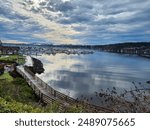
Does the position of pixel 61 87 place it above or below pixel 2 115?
below

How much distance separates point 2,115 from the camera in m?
5.01

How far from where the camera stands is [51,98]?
16.4 meters

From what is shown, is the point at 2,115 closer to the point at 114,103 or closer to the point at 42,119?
the point at 42,119

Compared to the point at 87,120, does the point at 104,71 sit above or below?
below

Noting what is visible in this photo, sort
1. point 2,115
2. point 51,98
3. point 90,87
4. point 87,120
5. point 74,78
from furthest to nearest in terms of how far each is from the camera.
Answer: point 74,78 → point 90,87 → point 51,98 → point 2,115 → point 87,120

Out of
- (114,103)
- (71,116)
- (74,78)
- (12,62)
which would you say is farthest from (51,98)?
(74,78)

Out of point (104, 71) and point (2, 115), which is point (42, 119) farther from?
point (104, 71)

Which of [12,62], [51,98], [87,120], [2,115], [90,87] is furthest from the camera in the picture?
[12,62]

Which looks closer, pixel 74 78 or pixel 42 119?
pixel 42 119

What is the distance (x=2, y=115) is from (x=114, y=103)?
214cm

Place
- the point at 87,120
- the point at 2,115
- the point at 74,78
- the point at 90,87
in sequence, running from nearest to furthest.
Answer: the point at 87,120
the point at 2,115
the point at 90,87
the point at 74,78

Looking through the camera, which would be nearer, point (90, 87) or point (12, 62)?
point (90, 87)

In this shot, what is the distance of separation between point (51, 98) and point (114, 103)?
34.3 ft

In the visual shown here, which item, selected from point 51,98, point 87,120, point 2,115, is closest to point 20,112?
point 2,115
